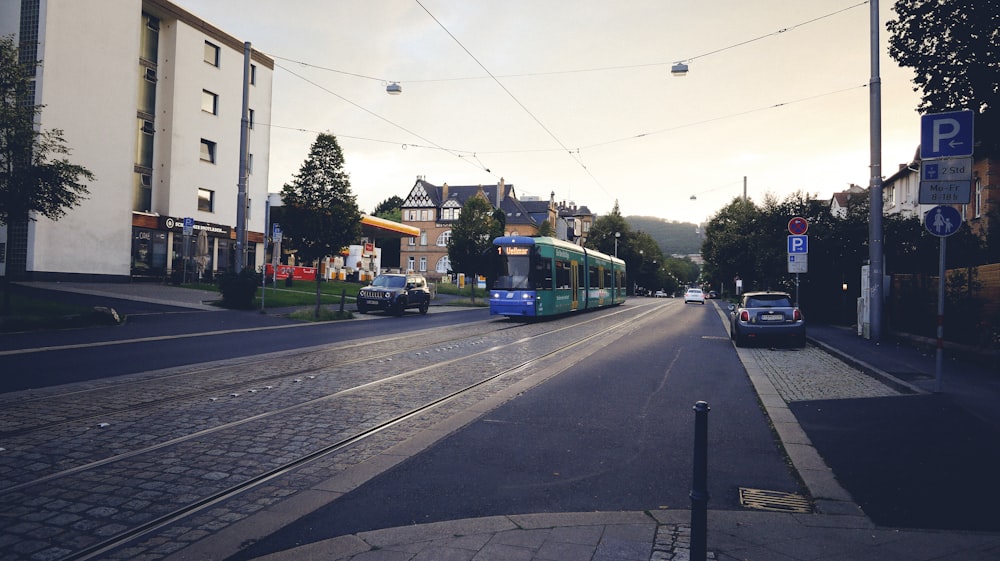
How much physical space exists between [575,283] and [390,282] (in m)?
8.33

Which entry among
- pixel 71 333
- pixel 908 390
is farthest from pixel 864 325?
pixel 71 333

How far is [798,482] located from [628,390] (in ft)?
14.6

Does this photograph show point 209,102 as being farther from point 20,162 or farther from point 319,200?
point 20,162

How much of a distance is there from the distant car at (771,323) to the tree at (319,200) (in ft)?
58.2

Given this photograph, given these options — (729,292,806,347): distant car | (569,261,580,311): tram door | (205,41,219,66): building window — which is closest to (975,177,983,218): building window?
(569,261,580,311): tram door

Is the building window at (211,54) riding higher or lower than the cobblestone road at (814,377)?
higher

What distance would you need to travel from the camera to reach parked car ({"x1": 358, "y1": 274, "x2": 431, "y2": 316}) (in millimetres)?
28234

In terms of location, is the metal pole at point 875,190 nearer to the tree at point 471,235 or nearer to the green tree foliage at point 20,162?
the green tree foliage at point 20,162

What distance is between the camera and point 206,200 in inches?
1555

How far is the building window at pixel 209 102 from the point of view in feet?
128

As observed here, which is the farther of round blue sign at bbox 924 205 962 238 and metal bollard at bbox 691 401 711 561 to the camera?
round blue sign at bbox 924 205 962 238

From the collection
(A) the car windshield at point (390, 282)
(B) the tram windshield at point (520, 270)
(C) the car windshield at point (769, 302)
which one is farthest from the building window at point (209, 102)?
(C) the car windshield at point (769, 302)

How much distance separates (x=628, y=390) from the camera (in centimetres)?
947

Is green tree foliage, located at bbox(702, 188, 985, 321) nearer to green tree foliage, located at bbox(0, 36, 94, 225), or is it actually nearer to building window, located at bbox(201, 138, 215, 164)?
green tree foliage, located at bbox(0, 36, 94, 225)
